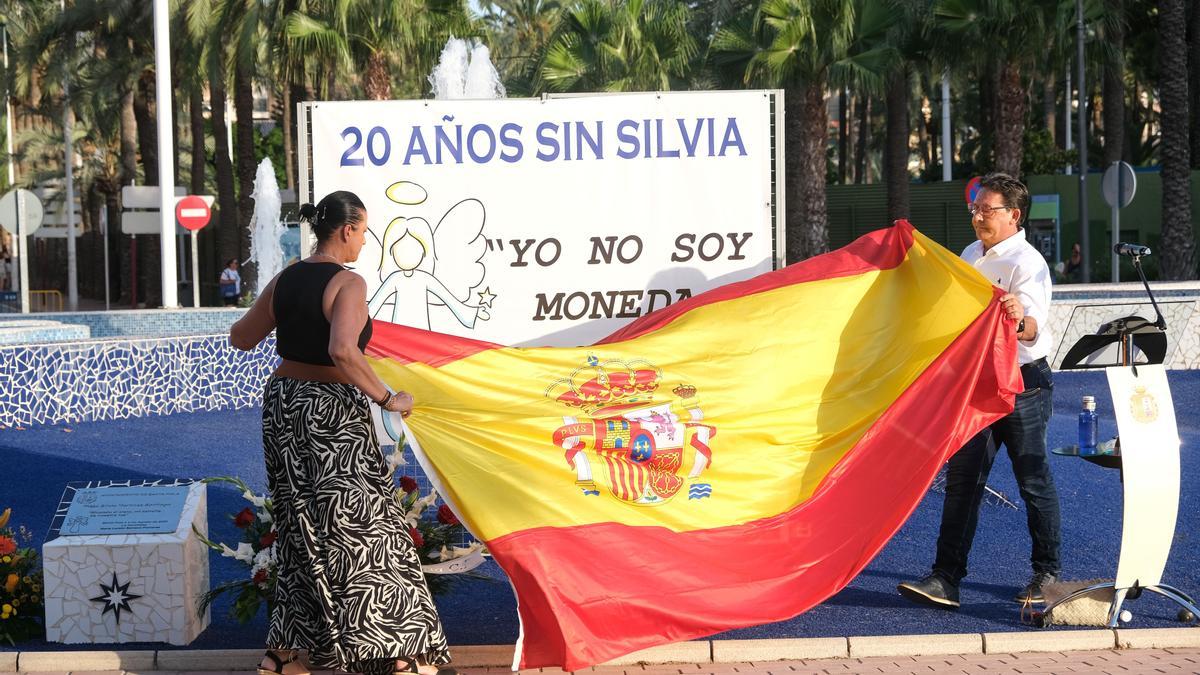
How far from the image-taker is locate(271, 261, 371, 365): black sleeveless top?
5117 millimetres

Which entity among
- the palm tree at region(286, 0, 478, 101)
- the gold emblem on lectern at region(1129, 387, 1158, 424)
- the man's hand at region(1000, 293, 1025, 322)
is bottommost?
the gold emblem on lectern at region(1129, 387, 1158, 424)

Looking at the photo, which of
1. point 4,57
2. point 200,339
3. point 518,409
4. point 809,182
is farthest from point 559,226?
point 4,57

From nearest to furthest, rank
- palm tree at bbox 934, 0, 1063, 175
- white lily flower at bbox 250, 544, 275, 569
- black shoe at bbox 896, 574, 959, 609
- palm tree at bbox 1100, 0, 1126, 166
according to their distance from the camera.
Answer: white lily flower at bbox 250, 544, 275, 569 → black shoe at bbox 896, 574, 959, 609 → palm tree at bbox 934, 0, 1063, 175 → palm tree at bbox 1100, 0, 1126, 166

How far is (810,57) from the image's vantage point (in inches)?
1051

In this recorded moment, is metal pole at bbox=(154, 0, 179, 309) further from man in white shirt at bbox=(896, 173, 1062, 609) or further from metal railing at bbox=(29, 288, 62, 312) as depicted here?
metal railing at bbox=(29, 288, 62, 312)

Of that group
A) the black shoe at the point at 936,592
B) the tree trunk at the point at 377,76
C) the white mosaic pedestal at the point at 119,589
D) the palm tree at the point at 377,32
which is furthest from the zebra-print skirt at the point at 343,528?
the tree trunk at the point at 377,76

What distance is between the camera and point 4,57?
182ft

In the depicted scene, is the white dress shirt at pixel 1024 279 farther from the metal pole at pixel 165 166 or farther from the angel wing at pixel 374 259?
the metal pole at pixel 165 166

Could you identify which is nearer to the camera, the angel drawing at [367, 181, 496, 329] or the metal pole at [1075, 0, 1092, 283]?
the angel drawing at [367, 181, 496, 329]

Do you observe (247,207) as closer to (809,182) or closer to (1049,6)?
(809,182)

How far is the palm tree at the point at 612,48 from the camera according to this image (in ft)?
113

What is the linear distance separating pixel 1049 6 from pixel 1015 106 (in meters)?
2.19

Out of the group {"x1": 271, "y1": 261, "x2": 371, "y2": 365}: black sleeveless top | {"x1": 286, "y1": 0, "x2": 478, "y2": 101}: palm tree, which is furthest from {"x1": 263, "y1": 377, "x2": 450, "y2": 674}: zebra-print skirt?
{"x1": 286, "y1": 0, "x2": 478, "y2": 101}: palm tree

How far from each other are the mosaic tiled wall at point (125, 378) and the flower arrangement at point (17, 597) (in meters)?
8.30
